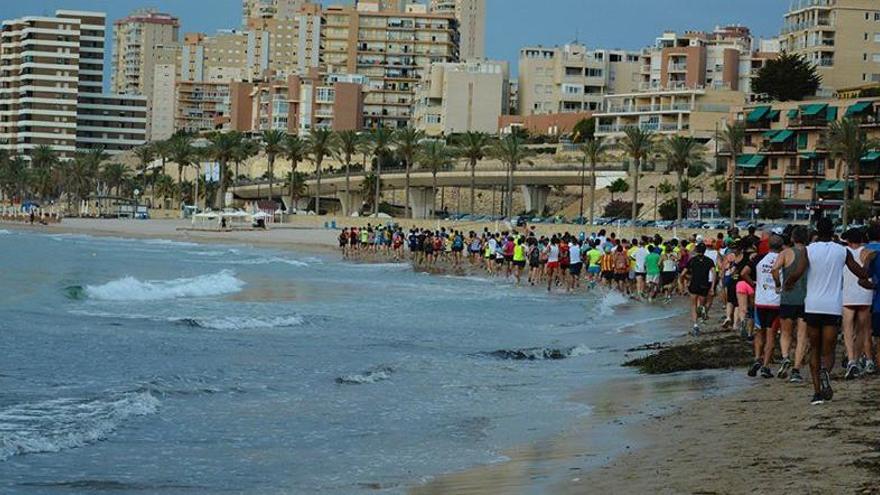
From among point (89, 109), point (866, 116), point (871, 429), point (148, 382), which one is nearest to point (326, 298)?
A: point (148, 382)

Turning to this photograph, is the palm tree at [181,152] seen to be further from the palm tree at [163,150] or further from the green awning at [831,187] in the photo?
the green awning at [831,187]

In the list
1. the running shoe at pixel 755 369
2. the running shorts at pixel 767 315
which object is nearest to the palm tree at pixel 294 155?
the running shoe at pixel 755 369

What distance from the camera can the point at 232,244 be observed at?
7794 cm

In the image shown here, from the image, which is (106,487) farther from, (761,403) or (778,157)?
(778,157)

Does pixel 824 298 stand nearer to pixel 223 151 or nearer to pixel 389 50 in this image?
pixel 223 151

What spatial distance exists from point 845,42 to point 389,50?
77266 millimetres

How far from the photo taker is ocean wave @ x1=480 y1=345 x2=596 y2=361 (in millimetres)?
19797

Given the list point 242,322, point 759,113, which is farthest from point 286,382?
point 759,113

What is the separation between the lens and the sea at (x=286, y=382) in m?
11.3

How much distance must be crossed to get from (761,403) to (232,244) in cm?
6713

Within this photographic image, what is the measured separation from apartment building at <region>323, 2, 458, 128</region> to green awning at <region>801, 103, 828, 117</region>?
8202 centimetres

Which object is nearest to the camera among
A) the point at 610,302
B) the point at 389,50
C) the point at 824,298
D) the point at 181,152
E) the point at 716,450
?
the point at 716,450

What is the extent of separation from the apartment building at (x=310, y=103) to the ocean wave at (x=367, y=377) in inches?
5265

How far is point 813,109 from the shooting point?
84.8 metres
